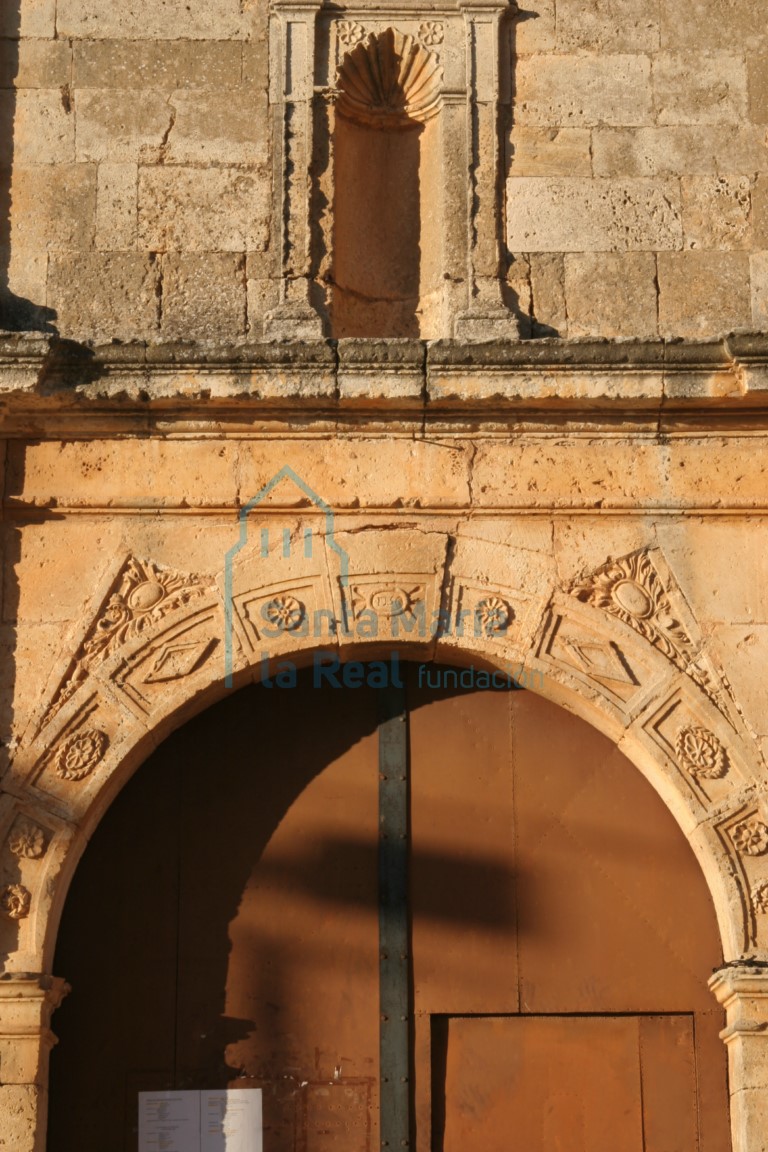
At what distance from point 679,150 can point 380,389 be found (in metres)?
1.63

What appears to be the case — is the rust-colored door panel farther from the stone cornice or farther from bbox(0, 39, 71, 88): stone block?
bbox(0, 39, 71, 88): stone block

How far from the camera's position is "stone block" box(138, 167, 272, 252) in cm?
659

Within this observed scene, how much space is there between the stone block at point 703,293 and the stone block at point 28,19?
2.59m

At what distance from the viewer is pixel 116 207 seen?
6621 mm

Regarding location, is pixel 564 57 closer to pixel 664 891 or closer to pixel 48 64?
pixel 48 64

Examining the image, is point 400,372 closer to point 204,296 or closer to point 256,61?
point 204,296

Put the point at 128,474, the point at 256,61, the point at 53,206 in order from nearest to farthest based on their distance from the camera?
the point at 128,474 < the point at 53,206 < the point at 256,61

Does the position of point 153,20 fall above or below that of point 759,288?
above

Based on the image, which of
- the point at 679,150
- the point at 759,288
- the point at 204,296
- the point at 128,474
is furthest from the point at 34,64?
the point at 759,288

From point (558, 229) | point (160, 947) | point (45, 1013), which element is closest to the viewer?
point (45, 1013)

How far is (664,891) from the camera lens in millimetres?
6199

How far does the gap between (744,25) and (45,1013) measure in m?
4.62

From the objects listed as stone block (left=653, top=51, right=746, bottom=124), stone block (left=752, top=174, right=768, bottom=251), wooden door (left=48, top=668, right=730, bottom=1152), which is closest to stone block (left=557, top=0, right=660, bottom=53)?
stone block (left=653, top=51, right=746, bottom=124)

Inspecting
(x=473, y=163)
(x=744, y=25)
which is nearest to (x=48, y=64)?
(x=473, y=163)
